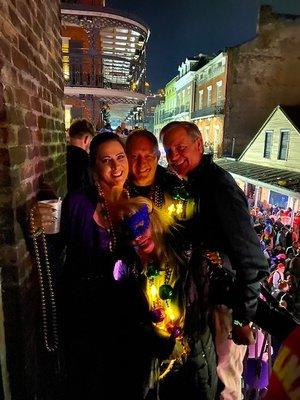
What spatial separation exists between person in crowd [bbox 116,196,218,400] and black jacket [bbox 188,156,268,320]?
0.26 metres

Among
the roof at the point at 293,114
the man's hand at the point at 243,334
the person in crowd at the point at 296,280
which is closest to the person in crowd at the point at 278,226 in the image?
the roof at the point at 293,114

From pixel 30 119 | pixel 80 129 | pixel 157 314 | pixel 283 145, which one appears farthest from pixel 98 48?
pixel 283 145

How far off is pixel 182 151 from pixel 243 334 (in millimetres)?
1477

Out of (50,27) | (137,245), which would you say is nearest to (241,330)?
(137,245)

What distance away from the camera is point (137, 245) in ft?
7.07

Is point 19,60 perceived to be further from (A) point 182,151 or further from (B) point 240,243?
(B) point 240,243

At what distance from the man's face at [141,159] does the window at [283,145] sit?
49.5 ft

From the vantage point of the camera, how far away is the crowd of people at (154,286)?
82.0 inches

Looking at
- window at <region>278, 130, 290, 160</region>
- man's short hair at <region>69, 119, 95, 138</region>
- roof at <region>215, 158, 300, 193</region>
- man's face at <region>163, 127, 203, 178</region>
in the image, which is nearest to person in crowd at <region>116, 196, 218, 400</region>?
man's face at <region>163, 127, 203, 178</region>

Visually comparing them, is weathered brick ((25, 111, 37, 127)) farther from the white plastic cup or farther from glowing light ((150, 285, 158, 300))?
glowing light ((150, 285, 158, 300))

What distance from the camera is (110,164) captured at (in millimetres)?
2381

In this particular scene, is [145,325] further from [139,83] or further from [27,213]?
[139,83]

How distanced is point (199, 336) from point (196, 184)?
112cm

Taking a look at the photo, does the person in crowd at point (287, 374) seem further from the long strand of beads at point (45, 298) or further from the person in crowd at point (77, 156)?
the person in crowd at point (77, 156)
